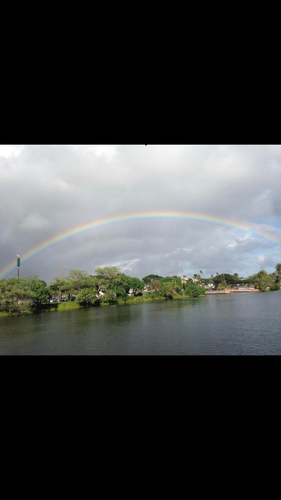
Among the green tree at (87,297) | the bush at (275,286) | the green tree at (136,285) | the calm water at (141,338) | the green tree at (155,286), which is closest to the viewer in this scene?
the calm water at (141,338)

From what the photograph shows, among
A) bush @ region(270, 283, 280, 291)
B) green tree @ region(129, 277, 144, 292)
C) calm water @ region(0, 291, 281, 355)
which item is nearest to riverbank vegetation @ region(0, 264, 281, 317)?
green tree @ region(129, 277, 144, 292)

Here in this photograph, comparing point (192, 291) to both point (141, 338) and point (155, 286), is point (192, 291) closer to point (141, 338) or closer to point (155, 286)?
point (155, 286)

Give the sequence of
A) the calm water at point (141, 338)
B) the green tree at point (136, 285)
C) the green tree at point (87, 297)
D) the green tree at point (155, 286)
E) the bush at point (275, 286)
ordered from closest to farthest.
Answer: the calm water at point (141, 338), the green tree at point (87, 297), the green tree at point (136, 285), the green tree at point (155, 286), the bush at point (275, 286)

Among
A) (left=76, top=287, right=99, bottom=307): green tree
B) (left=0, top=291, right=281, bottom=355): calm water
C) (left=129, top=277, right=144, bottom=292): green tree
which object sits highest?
(left=129, top=277, right=144, bottom=292): green tree

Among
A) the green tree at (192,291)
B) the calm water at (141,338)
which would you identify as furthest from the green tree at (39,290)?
the green tree at (192,291)

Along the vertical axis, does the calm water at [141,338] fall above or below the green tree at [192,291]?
below

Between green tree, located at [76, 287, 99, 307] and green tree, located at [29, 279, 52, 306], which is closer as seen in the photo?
green tree, located at [29, 279, 52, 306]

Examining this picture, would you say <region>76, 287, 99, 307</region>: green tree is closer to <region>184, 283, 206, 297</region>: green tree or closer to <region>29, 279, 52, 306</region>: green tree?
<region>29, 279, 52, 306</region>: green tree

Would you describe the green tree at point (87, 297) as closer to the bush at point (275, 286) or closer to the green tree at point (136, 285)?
the green tree at point (136, 285)

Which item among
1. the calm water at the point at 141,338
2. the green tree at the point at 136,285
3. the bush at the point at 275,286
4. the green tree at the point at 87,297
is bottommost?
the calm water at the point at 141,338

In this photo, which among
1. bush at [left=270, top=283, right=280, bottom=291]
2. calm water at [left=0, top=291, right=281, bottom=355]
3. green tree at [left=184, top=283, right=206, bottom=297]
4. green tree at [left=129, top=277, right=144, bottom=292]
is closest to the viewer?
calm water at [left=0, top=291, right=281, bottom=355]
